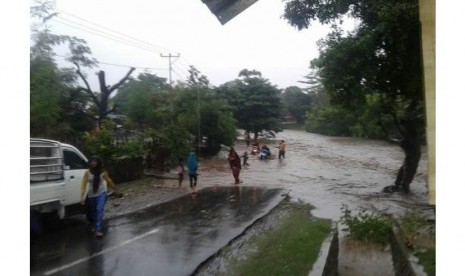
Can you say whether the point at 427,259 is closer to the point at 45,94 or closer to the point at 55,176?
the point at 55,176

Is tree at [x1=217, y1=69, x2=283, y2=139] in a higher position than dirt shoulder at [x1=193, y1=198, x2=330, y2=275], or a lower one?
higher

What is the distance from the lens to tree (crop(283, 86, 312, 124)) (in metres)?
2.94

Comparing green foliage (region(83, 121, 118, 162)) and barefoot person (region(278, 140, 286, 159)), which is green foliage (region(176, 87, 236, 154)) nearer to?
barefoot person (region(278, 140, 286, 159))

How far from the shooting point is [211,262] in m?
2.62

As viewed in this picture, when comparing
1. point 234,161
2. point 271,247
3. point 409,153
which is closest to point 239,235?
point 271,247

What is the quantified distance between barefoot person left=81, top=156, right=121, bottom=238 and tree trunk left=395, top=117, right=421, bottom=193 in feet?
6.40

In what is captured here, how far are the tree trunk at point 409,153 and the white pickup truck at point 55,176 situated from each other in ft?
6.87

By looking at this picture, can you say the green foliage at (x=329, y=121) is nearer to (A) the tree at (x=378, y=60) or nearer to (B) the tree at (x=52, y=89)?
(A) the tree at (x=378, y=60)

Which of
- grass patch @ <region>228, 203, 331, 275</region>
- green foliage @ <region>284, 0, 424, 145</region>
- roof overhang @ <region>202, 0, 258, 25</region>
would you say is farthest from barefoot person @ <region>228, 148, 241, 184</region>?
roof overhang @ <region>202, 0, 258, 25</region>

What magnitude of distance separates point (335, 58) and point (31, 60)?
1933mm

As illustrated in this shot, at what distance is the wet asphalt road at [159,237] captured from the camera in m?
2.63

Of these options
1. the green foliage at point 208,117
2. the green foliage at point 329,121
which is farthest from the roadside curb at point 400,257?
the green foliage at point 208,117

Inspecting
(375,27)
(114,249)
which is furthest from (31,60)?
(375,27)
